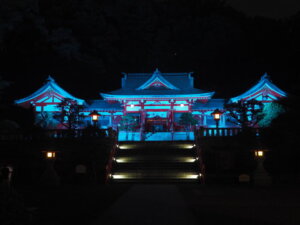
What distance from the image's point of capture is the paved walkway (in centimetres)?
840

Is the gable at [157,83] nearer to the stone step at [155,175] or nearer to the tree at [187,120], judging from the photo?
the tree at [187,120]

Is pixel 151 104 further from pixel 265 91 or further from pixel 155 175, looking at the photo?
pixel 155 175

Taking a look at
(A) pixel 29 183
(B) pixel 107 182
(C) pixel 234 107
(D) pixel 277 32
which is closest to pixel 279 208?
(B) pixel 107 182

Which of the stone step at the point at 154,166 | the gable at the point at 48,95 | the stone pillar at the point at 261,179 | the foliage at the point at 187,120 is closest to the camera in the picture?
the stone pillar at the point at 261,179

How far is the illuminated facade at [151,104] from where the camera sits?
31344 millimetres

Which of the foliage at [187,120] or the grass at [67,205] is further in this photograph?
the foliage at [187,120]

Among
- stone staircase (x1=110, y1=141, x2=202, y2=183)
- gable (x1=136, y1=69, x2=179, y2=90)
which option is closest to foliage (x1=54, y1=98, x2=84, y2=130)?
stone staircase (x1=110, y1=141, x2=202, y2=183)

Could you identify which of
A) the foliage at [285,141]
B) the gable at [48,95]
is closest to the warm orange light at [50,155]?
the foliage at [285,141]

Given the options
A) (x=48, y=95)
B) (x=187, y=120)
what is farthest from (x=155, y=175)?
(x=48, y=95)

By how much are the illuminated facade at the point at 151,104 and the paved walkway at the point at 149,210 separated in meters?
18.5

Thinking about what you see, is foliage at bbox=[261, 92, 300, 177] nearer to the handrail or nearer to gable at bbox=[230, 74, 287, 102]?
the handrail

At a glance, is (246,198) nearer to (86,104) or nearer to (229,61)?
(86,104)

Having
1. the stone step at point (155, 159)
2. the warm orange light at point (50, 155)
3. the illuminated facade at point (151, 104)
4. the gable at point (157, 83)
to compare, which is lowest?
the stone step at point (155, 159)

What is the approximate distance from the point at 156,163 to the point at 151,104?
13.5 m
